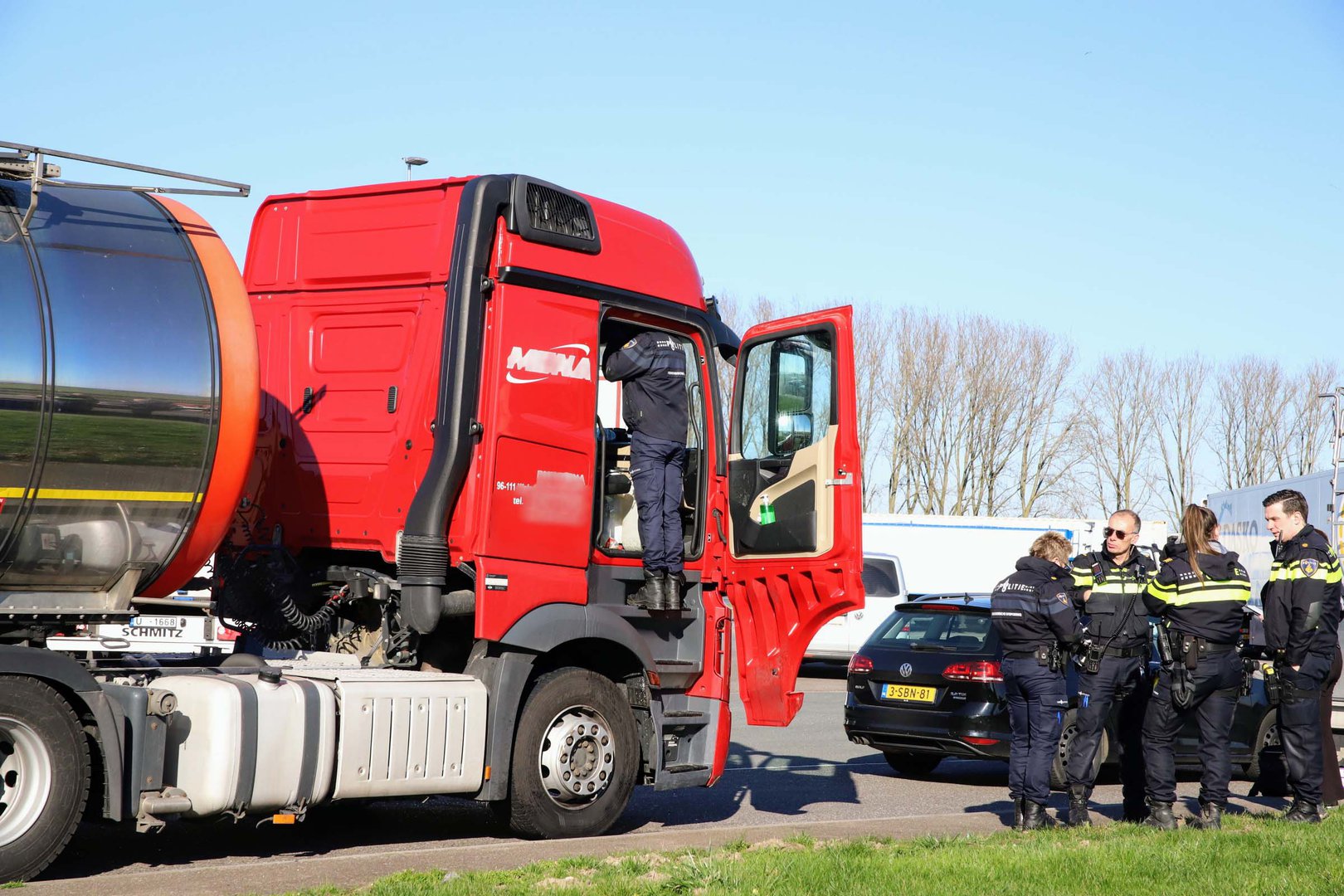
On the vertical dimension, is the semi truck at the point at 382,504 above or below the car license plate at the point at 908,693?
above

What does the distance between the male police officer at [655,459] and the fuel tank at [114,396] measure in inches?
89.2

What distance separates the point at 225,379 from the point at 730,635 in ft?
11.9

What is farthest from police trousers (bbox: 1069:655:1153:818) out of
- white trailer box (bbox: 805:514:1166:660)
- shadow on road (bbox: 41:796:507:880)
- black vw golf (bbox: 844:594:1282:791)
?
white trailer box (bbox: 805:514:1166:660)

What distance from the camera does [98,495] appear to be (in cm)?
655

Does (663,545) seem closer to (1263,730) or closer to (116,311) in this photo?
(116,311)

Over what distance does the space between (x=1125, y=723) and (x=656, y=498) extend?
3.57 metres

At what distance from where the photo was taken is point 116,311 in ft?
21.8

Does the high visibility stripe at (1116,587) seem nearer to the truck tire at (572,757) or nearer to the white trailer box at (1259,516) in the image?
the truck tire at (572,757)

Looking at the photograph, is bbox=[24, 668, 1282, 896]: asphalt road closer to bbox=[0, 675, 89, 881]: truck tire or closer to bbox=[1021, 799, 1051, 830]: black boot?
bbox=[0, 675, 89, 881]: truck tire

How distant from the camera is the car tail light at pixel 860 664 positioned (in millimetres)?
12125

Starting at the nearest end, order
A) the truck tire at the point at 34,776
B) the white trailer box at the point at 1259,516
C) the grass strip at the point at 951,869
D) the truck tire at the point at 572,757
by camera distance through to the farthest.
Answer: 1. the truck tire at the point at 34,776
2. the grass strip at the point at 951,869
3. the truck tire at the point at 572,757
4. the white trailer box at the point at 1259,516

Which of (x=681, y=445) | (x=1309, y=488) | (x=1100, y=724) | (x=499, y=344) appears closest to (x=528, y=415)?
(x=499, y=344)

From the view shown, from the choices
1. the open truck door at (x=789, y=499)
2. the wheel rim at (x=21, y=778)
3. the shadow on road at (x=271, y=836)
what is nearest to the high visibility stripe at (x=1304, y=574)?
the open truck door at (x=789, y=499)

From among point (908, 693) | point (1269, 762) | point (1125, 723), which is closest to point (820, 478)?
point (1125, 723)
